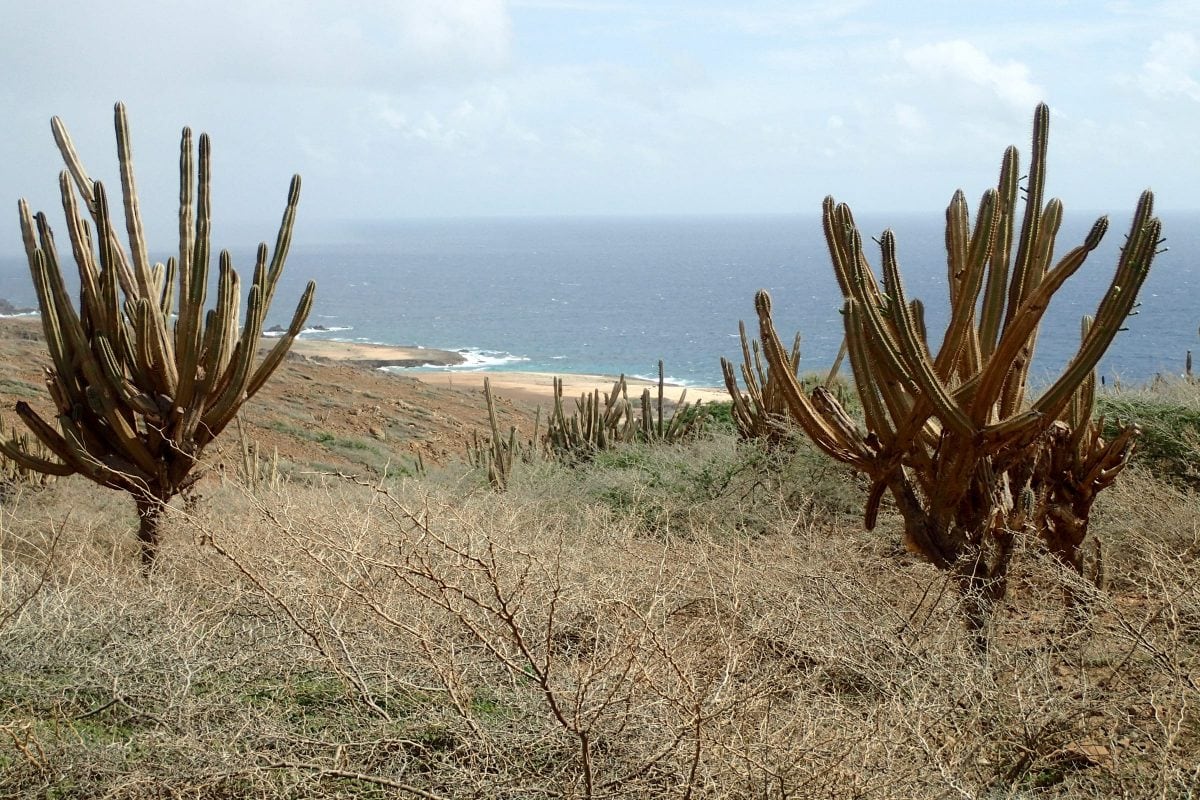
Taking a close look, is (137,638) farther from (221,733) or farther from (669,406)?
(669,406)

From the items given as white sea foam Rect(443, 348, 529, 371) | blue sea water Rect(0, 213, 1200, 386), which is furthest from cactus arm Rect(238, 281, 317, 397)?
white sea foam Rect(443, 348, 529, 371)

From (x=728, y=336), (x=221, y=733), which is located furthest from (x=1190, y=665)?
(x=728, y=336)

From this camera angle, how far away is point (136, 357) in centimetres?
676

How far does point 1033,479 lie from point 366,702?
3.59 m

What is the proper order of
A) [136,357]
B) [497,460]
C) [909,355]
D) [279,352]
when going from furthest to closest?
[497,460] → [279,352] → [136,357] → [909,355]

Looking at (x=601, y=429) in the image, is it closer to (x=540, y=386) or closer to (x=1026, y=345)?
(x=1026, y=345)

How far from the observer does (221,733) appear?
12.6 ft

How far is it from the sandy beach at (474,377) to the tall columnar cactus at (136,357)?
70.1 feet

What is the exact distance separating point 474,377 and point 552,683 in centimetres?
3881

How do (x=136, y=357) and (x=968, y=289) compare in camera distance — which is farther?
(x=136, y=357)

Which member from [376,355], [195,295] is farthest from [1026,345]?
[376,355]

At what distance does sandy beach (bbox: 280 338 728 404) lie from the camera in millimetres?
35438

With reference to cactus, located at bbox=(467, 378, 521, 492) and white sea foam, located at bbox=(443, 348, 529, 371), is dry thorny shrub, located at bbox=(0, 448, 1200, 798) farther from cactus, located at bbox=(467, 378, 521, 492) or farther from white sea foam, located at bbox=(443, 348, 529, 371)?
white sea foam, located at bbox=(443, 348, 529, 371)

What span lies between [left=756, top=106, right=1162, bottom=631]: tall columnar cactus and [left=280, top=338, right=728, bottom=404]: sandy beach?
2237 cm
